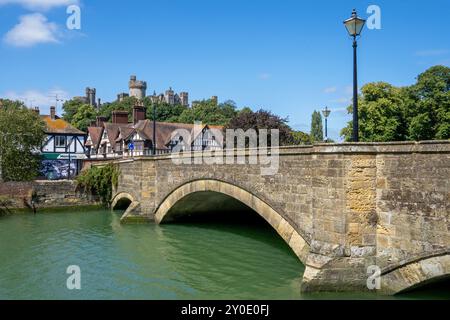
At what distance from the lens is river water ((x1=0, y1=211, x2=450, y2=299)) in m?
12.2

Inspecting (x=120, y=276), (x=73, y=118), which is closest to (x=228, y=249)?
(x=120, y=276)

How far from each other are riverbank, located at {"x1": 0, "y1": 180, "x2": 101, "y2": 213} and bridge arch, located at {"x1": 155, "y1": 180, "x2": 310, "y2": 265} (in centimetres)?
1161

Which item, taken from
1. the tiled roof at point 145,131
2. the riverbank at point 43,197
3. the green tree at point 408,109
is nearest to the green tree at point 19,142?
the riverbank at point 43,197

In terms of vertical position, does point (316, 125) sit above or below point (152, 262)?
above

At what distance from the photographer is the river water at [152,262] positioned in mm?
12242

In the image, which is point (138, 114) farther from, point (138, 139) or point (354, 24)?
point (354, 24)

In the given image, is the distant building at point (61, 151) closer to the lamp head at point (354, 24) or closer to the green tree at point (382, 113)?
the green tree at point (382, 113)

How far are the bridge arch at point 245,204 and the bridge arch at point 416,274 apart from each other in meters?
2.87

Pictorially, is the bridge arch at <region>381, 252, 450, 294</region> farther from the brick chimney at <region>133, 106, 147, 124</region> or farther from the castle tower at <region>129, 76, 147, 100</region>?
the castle tower at <region>129, 76, 147, 100</region>

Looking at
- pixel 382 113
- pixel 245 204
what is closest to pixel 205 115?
pixel 382 113

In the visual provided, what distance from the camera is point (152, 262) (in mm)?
15906

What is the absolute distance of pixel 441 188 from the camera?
Answer: 30.2 feet

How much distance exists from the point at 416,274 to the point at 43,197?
1143 inches

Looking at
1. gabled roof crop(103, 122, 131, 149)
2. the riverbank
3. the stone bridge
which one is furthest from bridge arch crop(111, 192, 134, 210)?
the stone bridge
